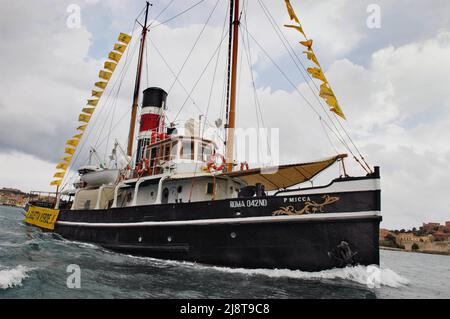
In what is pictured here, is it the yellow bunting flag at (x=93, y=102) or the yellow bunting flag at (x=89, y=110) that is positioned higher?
the yellow bunting flag at (x=93, y=102)

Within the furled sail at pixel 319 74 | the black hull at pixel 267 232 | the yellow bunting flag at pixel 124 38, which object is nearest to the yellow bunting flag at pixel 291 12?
the furled sail at pixel 319 74

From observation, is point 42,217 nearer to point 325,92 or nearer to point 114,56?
point 114,56

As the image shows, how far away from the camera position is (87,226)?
16781 millimetres

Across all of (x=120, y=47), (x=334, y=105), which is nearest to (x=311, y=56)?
(x=334, y=105)

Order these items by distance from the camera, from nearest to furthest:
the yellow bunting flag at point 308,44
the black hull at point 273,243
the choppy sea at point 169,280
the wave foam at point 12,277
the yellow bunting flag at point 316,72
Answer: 1. the wave foam at point 12,277
2. the choppy sea at point 169,280
3. the black hull at point 273,243
4. the yellow bunting flag at point 316,72
5. the yellow bunting flag at point 308,44

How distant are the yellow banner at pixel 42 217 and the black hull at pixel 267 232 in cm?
1049

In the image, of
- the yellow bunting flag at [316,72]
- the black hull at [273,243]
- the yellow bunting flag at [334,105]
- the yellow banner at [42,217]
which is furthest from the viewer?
the yellow banner at [42,217]

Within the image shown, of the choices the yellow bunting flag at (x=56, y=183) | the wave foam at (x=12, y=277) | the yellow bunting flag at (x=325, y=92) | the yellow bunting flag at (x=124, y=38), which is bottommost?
the wave foam at (x=12, y=277)

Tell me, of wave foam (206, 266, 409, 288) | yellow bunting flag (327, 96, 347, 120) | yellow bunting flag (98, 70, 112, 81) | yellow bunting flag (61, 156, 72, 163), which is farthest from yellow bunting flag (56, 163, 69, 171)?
yellow bunting flag (327, 96, 347, 120)

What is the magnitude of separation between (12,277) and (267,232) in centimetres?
741

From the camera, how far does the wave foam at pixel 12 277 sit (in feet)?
23.9

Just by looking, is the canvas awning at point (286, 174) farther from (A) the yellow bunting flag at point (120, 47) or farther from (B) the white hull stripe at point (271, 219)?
(A) the yellow bunting flag at point (120, 47)
